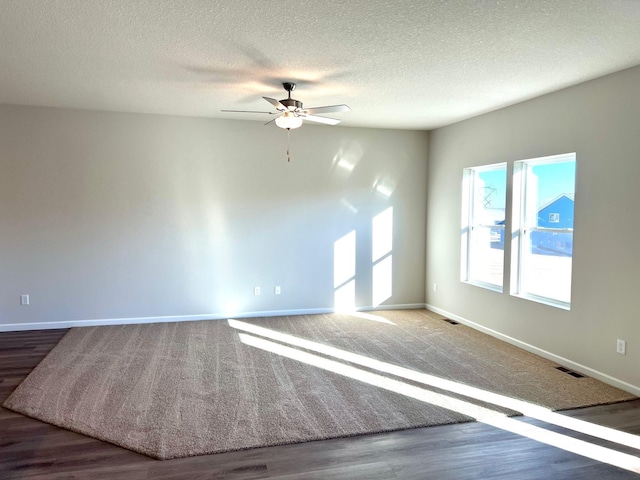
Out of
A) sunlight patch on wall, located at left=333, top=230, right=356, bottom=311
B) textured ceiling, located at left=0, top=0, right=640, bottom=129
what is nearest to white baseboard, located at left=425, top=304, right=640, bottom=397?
sunlight patch on wall, located at left=333, top=230, right=356, bottom=311

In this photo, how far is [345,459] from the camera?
2510 millimetres

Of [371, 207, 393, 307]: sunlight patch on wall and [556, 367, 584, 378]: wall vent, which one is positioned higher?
[371, 207, 393, 307]: sunlight patch on wall

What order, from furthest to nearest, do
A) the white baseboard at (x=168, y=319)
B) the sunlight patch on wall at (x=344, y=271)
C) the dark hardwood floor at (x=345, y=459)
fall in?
the sunlight patch on wall at (x=344, y=271) → the white baseboard at (x=168, y=319) → the dark hardwood floor at (x=345, y=459)

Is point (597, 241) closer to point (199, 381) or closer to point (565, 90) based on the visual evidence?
point (565, 90)

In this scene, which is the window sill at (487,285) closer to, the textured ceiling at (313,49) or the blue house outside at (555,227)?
the blue house outside at (555,227)

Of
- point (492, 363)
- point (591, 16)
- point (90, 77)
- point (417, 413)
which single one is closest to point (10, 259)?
point (90, 77)

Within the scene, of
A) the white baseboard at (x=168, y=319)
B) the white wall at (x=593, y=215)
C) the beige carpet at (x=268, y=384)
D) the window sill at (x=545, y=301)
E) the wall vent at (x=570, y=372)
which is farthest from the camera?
the white baseboard at (x=168, y=319)

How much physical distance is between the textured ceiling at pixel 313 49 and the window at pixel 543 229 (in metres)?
0.80

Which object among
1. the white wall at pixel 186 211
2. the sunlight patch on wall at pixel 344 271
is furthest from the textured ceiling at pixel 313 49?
the sunlight patch on wall at pixel 344 271

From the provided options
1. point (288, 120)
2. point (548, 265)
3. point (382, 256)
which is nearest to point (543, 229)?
point (548, 265)

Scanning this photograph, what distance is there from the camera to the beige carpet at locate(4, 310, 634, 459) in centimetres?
286

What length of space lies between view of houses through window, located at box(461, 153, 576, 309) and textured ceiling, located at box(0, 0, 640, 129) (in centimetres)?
86

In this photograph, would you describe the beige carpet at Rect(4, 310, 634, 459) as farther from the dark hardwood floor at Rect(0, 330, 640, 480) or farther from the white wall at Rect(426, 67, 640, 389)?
the white wall at Rect(426, 67, 640, 389)

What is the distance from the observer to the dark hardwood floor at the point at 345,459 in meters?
2.36
